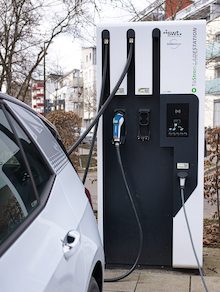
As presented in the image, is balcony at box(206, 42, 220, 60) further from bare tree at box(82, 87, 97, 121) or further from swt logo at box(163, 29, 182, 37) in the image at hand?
bare tree at box(82, 87, 97, 121)

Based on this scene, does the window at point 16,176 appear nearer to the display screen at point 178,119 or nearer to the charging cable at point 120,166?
the charging cable at point 120,166

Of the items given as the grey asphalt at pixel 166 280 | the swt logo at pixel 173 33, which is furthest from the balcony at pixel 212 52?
the grey asphalt at pixel 166 280

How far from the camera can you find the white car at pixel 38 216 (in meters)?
1.01

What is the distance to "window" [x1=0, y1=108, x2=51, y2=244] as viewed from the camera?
1205mm

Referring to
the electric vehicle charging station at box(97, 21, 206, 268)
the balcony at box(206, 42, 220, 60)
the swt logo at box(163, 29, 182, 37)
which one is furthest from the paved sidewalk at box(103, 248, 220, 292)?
the balcony at box(206, 42, 220, 60)

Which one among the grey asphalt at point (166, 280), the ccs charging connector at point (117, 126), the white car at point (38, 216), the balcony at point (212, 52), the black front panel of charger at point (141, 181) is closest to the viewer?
the white car at point (38, 216)

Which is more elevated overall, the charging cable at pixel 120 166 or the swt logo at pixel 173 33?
the swt logo at pixel 173 33

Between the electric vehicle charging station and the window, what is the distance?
172 cm

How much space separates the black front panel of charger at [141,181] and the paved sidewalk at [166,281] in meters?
0.12

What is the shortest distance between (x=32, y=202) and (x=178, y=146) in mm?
2219

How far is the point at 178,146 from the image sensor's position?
129 inches

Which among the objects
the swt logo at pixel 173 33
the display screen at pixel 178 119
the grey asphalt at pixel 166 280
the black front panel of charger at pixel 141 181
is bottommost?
the grey asphalt at pixel 166 280

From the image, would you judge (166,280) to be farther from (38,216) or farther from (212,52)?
(212,52)

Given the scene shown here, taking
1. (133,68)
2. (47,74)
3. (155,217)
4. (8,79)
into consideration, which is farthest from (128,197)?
(47,74)
